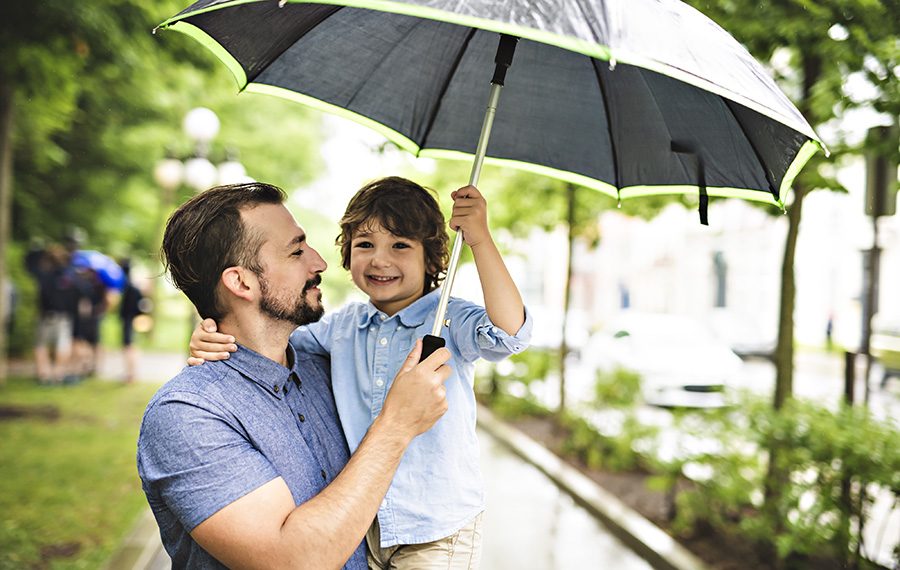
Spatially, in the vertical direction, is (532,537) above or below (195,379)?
below

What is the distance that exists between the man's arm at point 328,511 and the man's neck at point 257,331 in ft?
1.42

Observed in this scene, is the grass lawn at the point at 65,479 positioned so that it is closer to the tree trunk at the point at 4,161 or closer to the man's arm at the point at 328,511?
the tree trunk at the point at 4,161

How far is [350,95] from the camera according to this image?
104 inches

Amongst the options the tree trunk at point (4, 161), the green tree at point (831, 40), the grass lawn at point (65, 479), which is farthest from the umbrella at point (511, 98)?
the tree trunk at point (4, 161)

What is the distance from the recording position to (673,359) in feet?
39.6

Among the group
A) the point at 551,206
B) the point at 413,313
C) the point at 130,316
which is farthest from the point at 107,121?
the point at 413,313

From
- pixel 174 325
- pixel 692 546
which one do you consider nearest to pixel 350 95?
pixel 692 546

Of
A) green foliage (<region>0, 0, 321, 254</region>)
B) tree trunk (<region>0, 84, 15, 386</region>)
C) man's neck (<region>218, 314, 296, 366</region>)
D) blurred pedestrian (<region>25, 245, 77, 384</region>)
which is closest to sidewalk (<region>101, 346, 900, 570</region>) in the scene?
green foliage (<region>0, 0, 321, 254</region>)

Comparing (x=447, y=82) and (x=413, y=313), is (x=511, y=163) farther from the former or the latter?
(x=413, y=313)

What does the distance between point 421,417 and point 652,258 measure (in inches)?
1562

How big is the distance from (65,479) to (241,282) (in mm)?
5987

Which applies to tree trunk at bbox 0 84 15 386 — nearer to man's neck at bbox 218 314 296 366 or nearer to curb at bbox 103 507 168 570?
curb at bbox 103 507 168 570

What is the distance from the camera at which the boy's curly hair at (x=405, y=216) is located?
2500 millimetres

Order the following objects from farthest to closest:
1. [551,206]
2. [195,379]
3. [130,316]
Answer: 1. [130,316]
2. [551,206]
3. [195,379]
